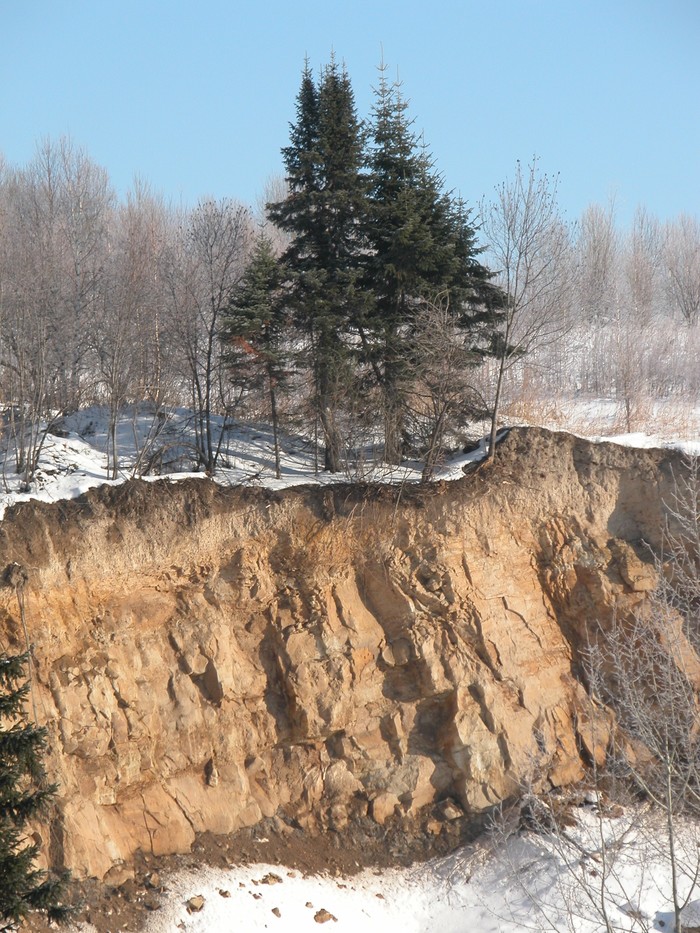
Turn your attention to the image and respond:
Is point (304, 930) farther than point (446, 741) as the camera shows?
No

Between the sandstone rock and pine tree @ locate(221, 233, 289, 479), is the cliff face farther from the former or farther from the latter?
pine tree @ locate(221, 233, 289, 479)

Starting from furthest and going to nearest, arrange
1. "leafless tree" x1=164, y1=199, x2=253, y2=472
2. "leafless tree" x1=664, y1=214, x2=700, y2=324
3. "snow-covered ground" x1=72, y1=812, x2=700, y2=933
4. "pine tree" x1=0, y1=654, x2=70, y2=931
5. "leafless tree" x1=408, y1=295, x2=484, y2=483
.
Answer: "leafless tree" x1=664, y1=214, x2=700, y2=324
"leafless tree" x1=164, y1=199, x2=253, y2=472
"leafless tree" x1=408, y1=295, x2=484, y2=483
"snow-covered ground" x1=72, y1=812, x2=700, y2=933
"pine tree" x1=0, y1=654, x2=70, y2=931

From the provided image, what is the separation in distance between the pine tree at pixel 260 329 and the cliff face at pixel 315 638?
3727 millimetres

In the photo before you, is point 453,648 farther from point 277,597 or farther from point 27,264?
point 27,264

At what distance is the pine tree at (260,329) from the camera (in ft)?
62.3

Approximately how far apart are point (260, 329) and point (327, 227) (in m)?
2.80

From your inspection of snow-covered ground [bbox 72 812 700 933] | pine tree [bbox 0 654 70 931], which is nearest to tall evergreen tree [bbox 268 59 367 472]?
snow-covered ground [bbox 72 812 700 933]

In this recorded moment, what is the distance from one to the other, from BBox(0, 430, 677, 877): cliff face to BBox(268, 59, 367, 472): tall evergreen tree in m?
3.64

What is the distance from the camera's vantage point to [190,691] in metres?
14.3

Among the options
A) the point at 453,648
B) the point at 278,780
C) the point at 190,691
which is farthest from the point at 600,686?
the point at 190,691

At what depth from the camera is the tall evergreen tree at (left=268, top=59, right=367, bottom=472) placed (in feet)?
61.5

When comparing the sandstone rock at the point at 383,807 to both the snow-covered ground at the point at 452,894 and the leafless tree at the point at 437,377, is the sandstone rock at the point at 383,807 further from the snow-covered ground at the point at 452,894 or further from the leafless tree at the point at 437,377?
the leafless tree at the point at 437,377

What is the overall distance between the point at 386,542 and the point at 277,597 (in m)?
2.32

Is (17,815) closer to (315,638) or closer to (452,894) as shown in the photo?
(315,638)
